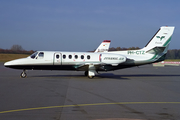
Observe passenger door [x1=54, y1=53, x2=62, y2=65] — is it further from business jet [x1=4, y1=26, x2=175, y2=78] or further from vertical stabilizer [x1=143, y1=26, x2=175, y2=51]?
vertical stabilizer [x1=143, y1=26, x2=175, y2=51]

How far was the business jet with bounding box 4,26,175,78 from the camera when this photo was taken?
1861 cm

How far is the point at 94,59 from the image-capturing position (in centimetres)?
1944

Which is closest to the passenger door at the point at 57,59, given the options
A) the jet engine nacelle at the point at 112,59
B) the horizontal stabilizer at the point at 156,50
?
the jet engine nacelle at the point at 112,59

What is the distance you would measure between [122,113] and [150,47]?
1509 centimetres

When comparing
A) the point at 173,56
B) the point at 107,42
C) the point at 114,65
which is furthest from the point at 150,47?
the point at 173,56

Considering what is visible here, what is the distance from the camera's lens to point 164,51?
20.8 m

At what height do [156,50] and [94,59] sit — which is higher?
[156,50]

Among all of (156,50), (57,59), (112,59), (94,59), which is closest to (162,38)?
(156,50)

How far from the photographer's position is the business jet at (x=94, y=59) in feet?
61.1

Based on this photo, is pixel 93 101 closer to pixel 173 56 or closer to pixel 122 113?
pixel 122 113

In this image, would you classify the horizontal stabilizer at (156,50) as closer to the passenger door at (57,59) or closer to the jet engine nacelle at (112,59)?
the jet engine nacelle at (112,59)

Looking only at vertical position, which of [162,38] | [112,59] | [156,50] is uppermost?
[162,38]

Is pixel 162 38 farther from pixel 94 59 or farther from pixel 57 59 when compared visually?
pixel 57 59

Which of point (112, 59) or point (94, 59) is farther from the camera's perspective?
point (112, 59)
